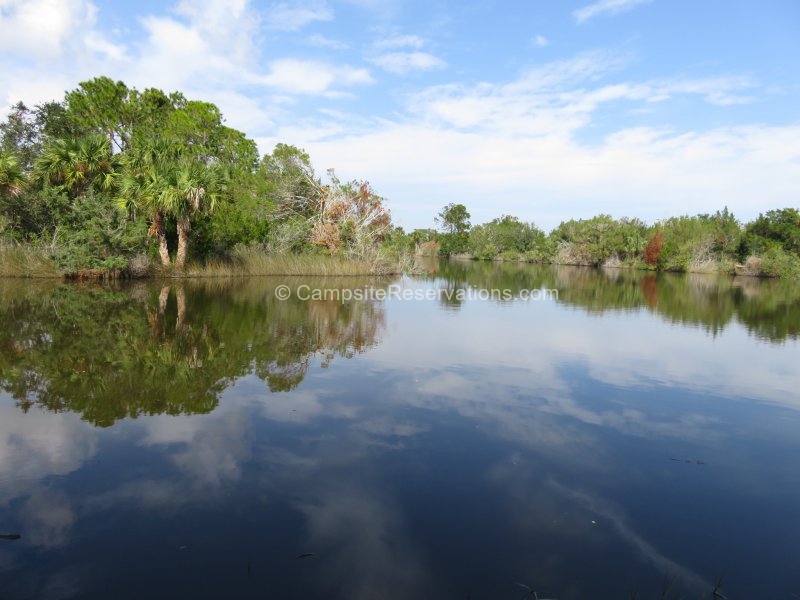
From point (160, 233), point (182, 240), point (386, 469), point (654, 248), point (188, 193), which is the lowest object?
point (386, 469)

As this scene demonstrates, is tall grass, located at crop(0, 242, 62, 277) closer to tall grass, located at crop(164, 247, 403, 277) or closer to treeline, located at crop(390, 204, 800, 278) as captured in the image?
tall grass, located at crop(164, 247, 403, 277)

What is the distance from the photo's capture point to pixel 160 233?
25.1 metres

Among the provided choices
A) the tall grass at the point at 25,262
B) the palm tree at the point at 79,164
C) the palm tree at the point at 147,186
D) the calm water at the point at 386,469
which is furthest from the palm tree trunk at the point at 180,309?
the palm tree at the point at 79,164

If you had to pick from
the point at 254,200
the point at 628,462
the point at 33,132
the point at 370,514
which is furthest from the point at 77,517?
the point at 33,132

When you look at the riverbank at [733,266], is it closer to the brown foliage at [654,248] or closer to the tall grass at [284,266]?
the brown foliage at [654,248]

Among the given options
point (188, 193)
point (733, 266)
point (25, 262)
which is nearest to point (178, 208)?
point (188, 193)

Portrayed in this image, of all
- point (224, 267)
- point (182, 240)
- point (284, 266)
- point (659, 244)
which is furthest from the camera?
point (659, 244)

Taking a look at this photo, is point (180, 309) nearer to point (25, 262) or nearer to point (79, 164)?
point (25, 262)

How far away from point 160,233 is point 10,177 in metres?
6.29

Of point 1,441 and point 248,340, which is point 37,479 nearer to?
point 1,441

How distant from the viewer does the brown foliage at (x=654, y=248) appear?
2349 inches

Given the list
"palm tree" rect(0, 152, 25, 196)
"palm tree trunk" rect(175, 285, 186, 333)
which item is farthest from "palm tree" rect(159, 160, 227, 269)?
"palm tree" rect(0, 152, 25, 196)

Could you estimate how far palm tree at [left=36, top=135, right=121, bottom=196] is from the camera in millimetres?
23047

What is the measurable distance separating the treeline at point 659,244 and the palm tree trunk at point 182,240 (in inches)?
675
